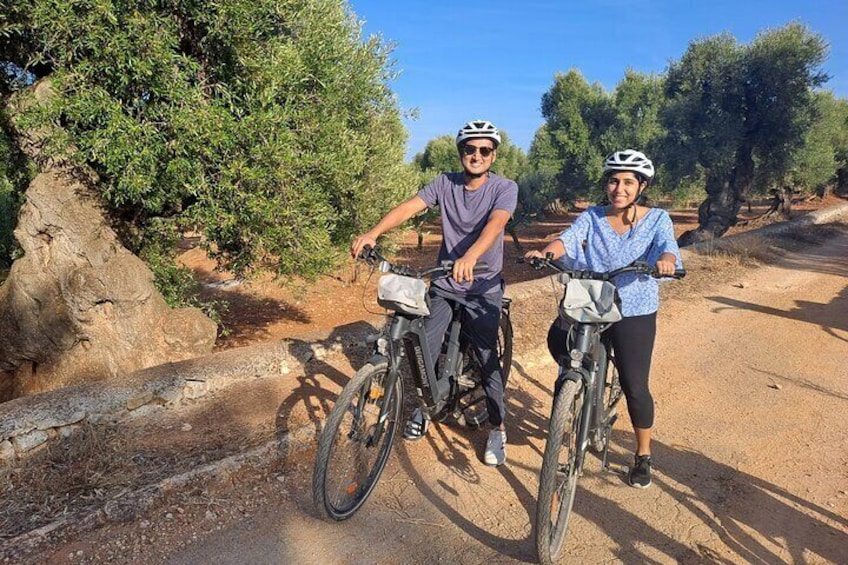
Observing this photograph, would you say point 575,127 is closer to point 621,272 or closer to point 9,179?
point 9,179

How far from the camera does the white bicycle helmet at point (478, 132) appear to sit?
3.62 meters

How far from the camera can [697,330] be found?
758 cm

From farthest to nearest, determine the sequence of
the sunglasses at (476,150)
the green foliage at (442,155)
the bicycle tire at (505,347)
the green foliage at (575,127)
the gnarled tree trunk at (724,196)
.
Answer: the green foliage at (442,155), the green foliage at (575,127), the gnarled tree trunk at (724,196), the bicycle tire at (505,347), the sunglasses at (476,150)

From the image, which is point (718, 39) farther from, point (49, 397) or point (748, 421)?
point (49, 397)

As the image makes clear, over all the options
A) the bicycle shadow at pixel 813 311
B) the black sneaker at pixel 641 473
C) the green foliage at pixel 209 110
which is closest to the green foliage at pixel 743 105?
the bicycle shadow at pixel 813 311

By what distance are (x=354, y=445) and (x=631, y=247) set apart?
222 centimetres

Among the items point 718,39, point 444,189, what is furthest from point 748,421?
point 718,39

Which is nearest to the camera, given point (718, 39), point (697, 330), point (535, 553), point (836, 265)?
point (535, 553)

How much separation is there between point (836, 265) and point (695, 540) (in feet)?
39.3

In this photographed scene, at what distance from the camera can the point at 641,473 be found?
3848mm

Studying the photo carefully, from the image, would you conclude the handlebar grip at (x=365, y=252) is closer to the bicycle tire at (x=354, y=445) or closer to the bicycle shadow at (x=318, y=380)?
the bicycle tire at (x=354, y=445)

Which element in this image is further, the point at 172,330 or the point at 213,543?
the point at 172,330

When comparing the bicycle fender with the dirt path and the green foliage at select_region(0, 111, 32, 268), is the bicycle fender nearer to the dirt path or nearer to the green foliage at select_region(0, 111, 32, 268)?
the dirt path

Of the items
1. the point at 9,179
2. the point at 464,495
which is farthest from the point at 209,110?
the point at 464,495
